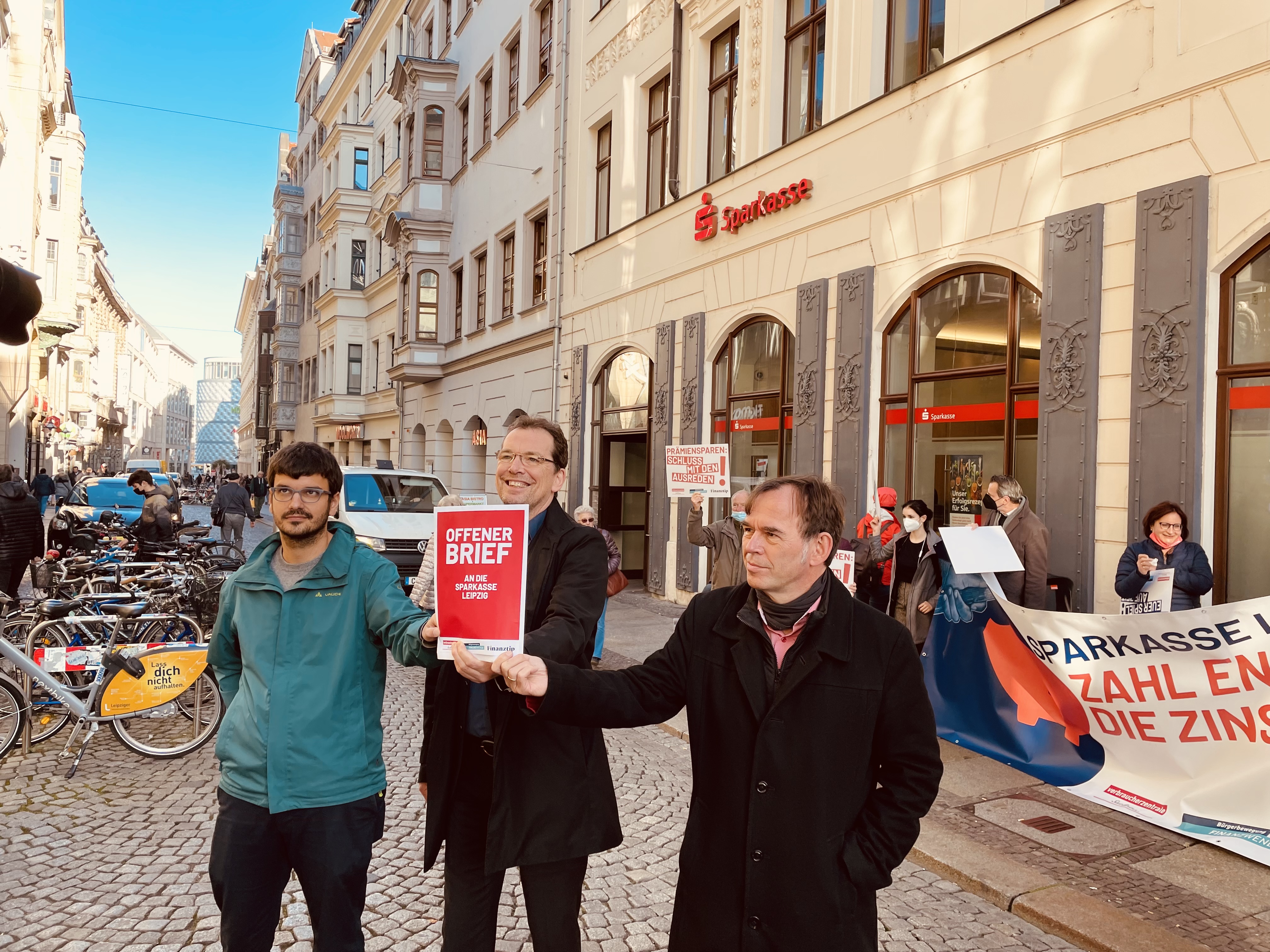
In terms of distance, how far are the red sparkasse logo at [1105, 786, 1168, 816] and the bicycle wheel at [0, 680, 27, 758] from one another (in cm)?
651

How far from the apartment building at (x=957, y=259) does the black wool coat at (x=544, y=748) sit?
5578mm

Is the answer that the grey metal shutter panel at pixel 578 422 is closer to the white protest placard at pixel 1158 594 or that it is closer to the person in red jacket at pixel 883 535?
the person in red jacket at pixel 883 535

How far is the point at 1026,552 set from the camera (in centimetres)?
716

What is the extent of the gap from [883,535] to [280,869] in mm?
6579

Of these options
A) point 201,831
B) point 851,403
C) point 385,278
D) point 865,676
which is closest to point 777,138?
point 851,403

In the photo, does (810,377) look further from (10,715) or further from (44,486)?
(44,486)

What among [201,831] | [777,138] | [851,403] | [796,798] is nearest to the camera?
[796,798]

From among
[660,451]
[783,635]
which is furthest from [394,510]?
[783,635]

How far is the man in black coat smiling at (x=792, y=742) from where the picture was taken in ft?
7.28

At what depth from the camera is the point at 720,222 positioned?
13000mm

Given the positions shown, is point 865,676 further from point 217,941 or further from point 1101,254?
point 1101,254

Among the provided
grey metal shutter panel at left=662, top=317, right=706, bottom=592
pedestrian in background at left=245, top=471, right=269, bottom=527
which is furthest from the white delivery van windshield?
pedestrian in background at left=245, top=471, right=269, bottom=527

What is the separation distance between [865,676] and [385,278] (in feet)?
107

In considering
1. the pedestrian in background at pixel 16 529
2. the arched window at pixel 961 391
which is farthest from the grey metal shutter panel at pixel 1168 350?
the pedestrian in background at pixel 16 529
